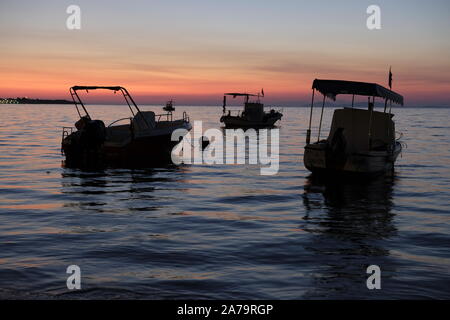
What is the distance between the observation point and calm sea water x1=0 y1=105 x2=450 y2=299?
7859 millimetres

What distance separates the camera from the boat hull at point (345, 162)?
19.7 meters

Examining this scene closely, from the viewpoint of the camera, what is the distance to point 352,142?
21484 mm

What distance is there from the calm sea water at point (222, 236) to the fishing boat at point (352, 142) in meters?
0.78

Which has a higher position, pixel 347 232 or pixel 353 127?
pixel 353 127

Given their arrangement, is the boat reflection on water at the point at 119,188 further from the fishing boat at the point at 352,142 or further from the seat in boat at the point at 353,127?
the seat in boat at the point at 353,127

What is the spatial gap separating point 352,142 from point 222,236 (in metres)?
11.7

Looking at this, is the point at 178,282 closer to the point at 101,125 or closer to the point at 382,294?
the point at 382,294

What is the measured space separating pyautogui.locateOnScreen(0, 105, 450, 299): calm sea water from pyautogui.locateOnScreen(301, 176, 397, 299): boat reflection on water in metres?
0.03

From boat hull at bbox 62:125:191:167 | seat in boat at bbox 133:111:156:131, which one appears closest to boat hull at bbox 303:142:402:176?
boat hull at bbox 62:125:191:167

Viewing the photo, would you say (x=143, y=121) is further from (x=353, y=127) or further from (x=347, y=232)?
(x=347, y=232)

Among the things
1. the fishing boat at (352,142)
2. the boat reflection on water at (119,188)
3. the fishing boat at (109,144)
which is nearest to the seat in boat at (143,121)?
the fishing boat at (109,144)

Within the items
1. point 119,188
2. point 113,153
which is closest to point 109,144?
point 113,153

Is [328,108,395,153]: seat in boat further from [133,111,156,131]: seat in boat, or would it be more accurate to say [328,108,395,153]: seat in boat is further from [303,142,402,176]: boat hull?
[133,111,156,131]: seat in boat
